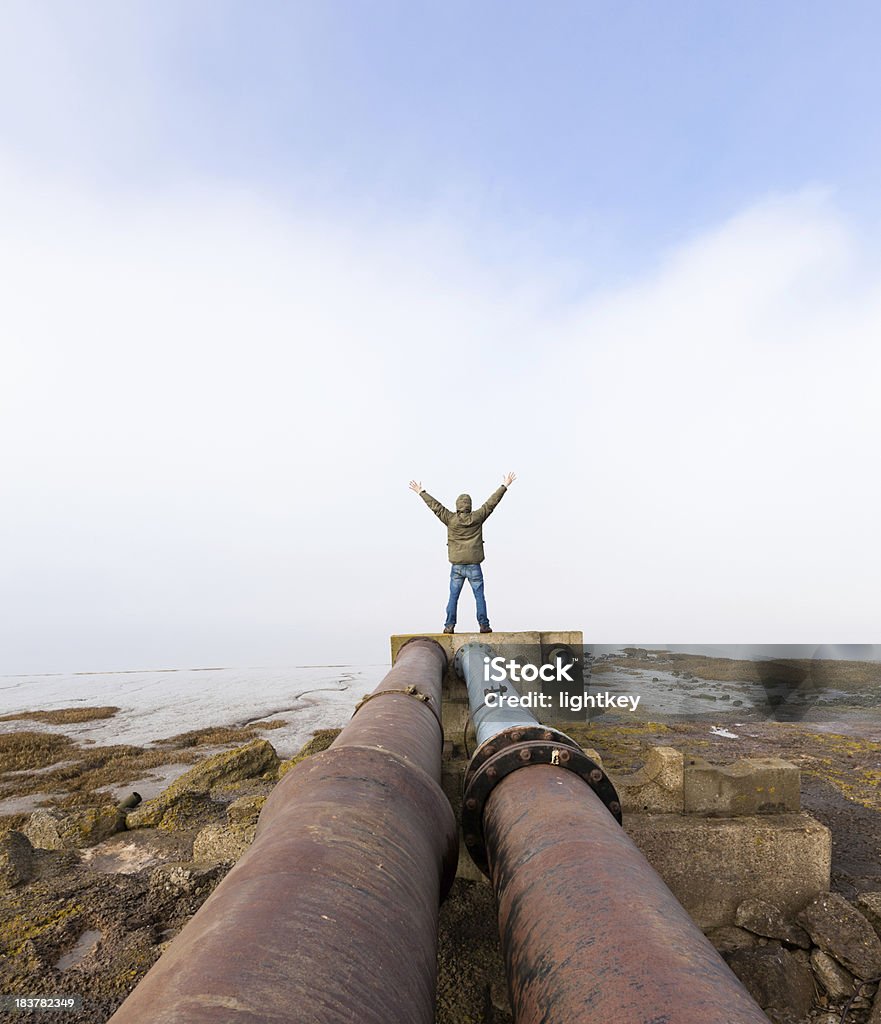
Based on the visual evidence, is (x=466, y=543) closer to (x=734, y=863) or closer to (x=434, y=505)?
(x=434, y=505)

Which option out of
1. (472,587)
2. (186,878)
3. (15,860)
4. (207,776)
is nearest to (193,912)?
(186,878)

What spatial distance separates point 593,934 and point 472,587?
338 inches

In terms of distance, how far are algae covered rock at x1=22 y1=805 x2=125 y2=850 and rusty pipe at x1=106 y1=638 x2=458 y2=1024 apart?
16.1 ft

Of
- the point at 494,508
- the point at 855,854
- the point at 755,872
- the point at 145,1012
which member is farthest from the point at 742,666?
the point at 145,1012

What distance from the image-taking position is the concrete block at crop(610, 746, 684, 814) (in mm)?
4570

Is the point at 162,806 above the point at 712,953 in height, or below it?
below

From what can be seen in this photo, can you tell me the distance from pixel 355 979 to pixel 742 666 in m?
25.6

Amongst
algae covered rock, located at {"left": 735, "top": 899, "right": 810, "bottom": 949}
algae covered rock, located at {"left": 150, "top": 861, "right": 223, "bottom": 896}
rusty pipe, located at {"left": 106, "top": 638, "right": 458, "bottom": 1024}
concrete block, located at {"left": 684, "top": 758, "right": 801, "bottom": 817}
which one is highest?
rusty pipe, located at {"left": 106, "top": 638, "right": 458, "bottom": 1024}

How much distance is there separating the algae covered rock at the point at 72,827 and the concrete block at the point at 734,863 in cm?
507

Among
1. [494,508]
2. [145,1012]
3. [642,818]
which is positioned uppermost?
[494,508]

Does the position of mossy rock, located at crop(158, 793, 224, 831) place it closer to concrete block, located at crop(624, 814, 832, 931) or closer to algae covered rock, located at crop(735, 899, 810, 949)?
concrete block, located at crop(624, 814, 832, 931)

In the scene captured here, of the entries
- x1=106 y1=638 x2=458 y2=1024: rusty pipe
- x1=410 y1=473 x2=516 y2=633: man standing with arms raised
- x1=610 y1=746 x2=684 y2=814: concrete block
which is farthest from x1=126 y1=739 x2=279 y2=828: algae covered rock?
x1=106 y1=638 x2=458 y2=1024: rusty pipe

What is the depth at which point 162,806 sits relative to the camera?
251 inches

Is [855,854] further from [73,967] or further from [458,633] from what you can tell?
[73,967]
